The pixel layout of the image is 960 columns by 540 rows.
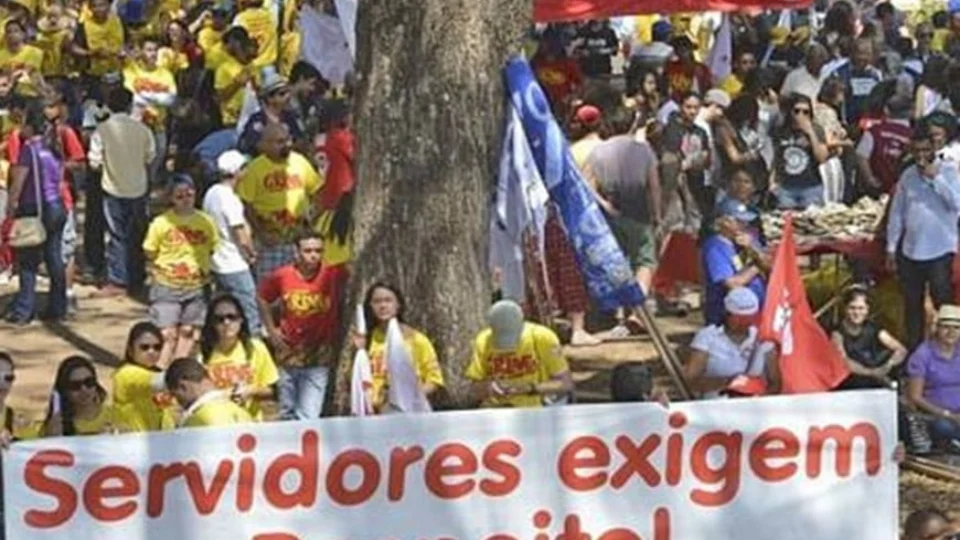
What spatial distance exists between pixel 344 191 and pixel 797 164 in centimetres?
376

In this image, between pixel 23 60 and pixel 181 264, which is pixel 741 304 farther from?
pixel 23 60

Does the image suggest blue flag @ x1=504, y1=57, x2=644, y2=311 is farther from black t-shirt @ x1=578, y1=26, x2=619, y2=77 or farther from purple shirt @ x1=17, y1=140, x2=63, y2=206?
black t-shirt @ x1=578, y1=26, x2=619, y2=77

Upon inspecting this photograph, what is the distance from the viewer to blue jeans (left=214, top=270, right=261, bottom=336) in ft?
46.8

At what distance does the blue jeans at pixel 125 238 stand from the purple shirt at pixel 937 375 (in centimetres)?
593

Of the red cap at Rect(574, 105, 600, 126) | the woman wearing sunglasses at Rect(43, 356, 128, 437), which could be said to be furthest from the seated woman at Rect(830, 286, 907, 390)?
the woman wearing sunglasses at Rect(43, 356, 128, 437)

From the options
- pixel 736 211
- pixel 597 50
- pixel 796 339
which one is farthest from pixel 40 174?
pixel 597 50

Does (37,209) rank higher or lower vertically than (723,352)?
higher

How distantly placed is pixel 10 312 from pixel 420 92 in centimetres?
575

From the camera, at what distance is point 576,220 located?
1202 centimetres

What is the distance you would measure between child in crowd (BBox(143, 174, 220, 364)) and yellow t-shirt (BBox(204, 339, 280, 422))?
2.53 meters

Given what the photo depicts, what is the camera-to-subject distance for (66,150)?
16984mm

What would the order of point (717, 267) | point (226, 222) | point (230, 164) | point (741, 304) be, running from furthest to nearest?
1. point (230, 164)
2. point (226, 222)
3. point (717, 267)
4. point (741, 304)

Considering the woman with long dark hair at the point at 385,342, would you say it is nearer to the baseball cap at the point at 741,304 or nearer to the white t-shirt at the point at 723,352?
the white t-shirt at the point at 723,352

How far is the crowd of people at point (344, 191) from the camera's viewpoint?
11.3 meters
